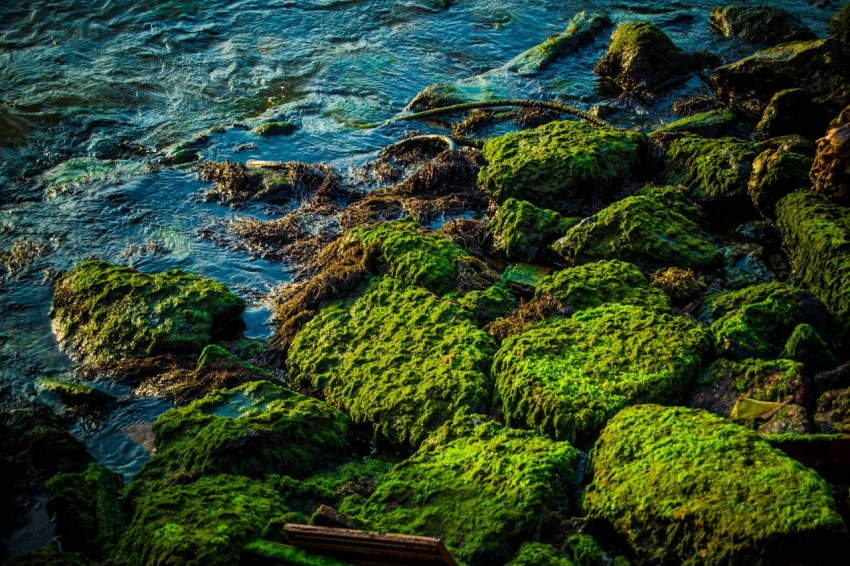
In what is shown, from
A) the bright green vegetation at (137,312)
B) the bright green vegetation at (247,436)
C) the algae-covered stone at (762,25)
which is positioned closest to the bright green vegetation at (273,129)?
the bright green vegetation at (137,312)

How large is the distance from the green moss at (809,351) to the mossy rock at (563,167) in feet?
10.8

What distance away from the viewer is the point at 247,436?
195 inches

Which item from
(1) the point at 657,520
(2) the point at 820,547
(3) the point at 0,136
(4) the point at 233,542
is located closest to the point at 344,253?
(4) the point at 233,542

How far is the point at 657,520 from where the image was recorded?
395 cm

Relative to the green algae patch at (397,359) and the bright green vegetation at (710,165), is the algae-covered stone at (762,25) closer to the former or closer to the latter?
the bright green vegetation at (710,165)

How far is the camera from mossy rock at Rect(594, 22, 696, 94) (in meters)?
11.1

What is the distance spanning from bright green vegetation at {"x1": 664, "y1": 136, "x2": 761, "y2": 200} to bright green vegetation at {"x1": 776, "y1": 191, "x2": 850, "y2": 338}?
0.76 metres

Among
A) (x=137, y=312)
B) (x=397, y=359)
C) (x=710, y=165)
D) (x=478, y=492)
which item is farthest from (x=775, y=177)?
(x=137, y=312)

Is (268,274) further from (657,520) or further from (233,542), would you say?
(657,520)

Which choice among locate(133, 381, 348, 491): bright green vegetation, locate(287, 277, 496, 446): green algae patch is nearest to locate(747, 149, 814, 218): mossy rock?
locate(287, 277, 496, 446): green algae patch

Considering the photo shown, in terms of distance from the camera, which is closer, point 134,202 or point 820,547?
point 820,547

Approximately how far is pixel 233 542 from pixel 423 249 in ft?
11.9

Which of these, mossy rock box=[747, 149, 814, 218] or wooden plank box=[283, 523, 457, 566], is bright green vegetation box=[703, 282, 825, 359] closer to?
mossy rock box=[747, 149, 814, 218]

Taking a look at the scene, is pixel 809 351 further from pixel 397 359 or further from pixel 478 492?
pixel 397 359
